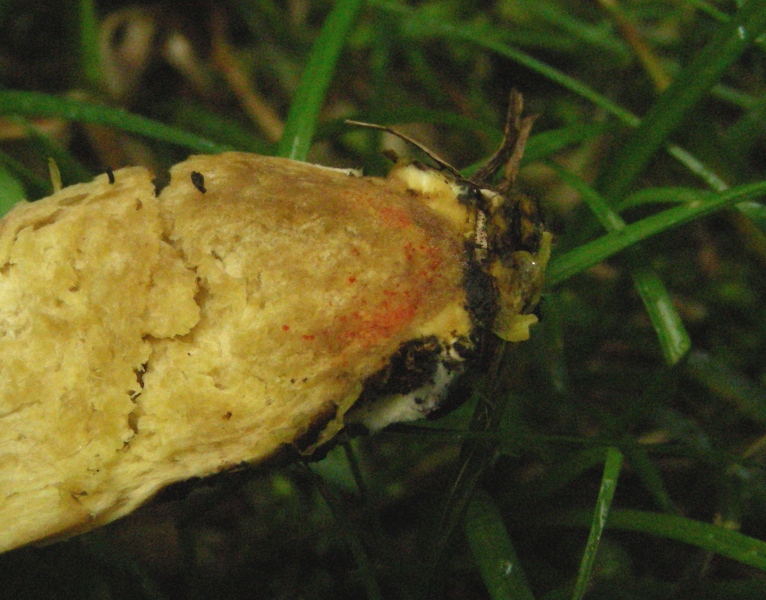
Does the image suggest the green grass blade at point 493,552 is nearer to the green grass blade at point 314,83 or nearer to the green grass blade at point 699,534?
the green grass blade at point 699,534

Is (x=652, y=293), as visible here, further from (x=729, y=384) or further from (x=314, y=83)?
(x=314, y=83)

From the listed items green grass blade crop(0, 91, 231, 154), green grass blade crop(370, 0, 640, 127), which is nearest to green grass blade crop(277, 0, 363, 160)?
green grass blade crop(0, 91, 231, 154)

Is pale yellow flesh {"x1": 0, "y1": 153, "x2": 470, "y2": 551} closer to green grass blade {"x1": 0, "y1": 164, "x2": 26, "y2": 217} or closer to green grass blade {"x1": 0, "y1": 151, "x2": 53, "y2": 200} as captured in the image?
green grass blade {"x1": 0, "y1": 164, "x2": 26, "y2": 217}

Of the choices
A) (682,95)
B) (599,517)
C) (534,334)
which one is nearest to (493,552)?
(599,517)

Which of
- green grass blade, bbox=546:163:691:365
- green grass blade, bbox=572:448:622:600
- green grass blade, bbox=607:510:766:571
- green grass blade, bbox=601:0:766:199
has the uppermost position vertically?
green grass blade, bbox=601:0:766:199

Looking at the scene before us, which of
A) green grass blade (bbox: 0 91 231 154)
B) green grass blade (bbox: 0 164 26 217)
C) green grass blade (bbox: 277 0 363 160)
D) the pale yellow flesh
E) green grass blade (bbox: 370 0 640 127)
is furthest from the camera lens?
green grass blade (bbox: 370 0 640 127)

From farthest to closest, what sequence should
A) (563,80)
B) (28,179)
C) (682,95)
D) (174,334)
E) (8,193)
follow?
(563,80), (28,179), (682,95), (8,193), (174,334)

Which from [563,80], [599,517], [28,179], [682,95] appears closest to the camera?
[599,517]

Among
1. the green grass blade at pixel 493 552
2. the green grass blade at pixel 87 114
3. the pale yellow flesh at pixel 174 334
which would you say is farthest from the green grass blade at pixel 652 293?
the green grass blade at pixel 87 114
